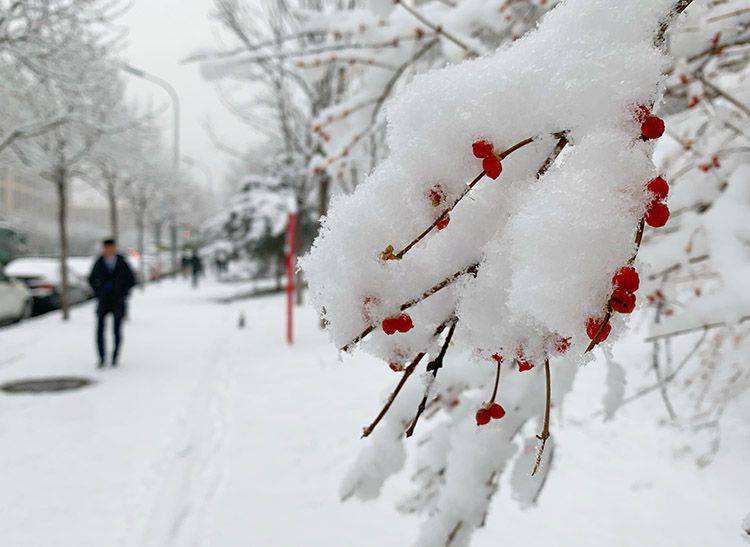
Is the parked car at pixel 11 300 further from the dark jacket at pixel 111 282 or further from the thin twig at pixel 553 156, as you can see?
the thin twig at pixel 553 156

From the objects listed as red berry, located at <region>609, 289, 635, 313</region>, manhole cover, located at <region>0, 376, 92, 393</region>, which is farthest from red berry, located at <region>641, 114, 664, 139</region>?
manhole cover, located at <region>0, 376, 92, 393</region>

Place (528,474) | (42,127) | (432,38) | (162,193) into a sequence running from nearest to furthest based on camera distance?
(528,474)
(432,38)
(42,127)
(162,193)

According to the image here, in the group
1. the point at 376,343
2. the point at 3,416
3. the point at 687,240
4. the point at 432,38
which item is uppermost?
the point at 432,38

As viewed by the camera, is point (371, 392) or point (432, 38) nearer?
point (432, 38)

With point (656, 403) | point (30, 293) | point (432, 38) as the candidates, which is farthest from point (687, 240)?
point (30, 293)

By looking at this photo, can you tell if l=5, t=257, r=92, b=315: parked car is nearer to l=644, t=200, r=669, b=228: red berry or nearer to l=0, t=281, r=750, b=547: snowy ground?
l=0, t=281, r=750, b=547: snowy ground

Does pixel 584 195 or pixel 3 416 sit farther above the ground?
pixel 584 195

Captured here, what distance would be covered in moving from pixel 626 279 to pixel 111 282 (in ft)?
25.6

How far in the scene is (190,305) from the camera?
14.9m

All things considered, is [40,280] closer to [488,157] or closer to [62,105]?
[62,105]

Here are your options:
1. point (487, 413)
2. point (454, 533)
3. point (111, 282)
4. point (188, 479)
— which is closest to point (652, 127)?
point (487, 413)

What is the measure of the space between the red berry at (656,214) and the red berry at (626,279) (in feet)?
0.28

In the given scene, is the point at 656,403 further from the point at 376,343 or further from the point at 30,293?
the point at 30,293

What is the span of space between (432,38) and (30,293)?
12509 mm
